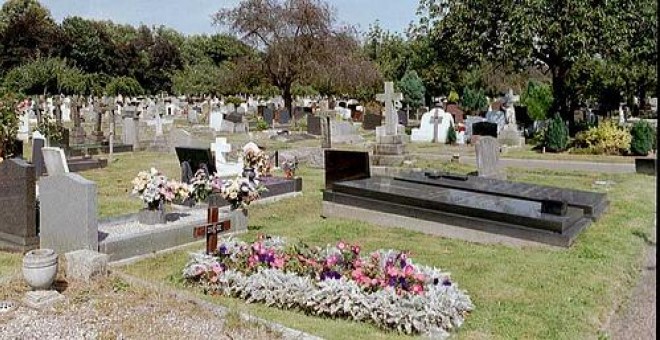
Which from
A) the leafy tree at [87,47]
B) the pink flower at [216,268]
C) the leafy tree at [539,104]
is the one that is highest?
the leafy tree at [87,47]

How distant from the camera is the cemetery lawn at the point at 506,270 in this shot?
17.9ft

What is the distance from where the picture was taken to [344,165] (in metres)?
11.4

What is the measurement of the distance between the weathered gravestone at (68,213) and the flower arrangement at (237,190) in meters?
1.96

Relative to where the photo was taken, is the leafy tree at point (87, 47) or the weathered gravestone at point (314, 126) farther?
the leafy tree at point (87, 47)

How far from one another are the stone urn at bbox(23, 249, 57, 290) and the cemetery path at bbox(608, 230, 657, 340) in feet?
16.7

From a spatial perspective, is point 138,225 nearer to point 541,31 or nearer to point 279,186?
point 279,186

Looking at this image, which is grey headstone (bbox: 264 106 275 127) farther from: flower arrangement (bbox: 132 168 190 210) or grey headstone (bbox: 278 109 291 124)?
flower arrangement (bbox: 132 168 190 210)

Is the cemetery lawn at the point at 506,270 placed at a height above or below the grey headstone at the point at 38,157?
below

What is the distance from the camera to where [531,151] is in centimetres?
2241

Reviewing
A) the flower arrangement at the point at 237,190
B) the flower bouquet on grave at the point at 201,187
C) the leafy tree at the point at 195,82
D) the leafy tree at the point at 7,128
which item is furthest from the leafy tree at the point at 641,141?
the leafy tree at the point at 195,82

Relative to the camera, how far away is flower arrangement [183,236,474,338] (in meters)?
5.37

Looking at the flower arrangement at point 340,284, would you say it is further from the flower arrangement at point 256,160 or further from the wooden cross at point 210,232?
the flower arrangement at point 256,160

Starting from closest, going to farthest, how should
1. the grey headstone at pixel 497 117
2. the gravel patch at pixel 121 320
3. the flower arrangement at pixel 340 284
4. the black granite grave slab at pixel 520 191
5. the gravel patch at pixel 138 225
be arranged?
1. the gravel patch at pixel 121 320
2. the flower arrangement at pixel 340 284
3. the gravel patch at pixel 138 225
4. the black granite grave slab at pixel 520 191
5. the grey headstone at pixel 497 117

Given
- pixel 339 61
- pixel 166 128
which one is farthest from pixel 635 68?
pixel 166 128
